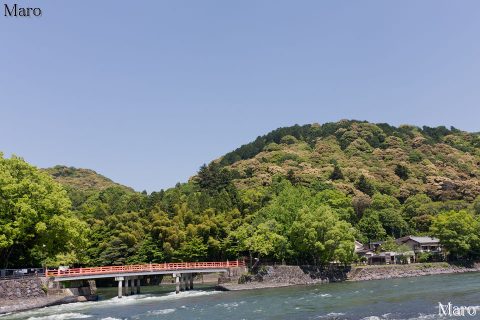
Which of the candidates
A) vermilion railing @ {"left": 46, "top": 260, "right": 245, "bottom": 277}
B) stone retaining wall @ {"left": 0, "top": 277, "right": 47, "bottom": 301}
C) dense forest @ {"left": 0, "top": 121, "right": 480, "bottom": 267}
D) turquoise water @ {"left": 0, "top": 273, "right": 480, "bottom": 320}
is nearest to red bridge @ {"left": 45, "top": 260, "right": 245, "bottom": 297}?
vermilion railing @ {"left": 46, "top": 260, "right": 245, "bottom": 277}

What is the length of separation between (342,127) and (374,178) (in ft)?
193

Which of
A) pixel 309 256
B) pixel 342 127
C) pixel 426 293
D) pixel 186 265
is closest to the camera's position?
pixel 426 293

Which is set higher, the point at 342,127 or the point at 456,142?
the point at 342,127

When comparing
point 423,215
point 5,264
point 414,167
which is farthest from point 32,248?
point 414,167

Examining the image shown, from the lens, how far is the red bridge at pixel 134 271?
149ft

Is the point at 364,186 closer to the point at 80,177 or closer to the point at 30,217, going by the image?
the point at 30,217

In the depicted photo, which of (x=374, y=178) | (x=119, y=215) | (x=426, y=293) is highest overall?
(x=374, y=178)

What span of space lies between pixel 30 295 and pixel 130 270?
39.1 feet

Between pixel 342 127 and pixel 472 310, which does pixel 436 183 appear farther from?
pixel 472 310

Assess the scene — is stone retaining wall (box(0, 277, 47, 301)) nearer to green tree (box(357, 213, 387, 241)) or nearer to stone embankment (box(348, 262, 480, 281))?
stone embankment (box(348, 262, 480, 281))

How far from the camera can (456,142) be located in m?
162

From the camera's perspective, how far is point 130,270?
50.5m

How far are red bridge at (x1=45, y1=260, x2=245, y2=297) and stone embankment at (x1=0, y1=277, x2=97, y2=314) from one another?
1.48m

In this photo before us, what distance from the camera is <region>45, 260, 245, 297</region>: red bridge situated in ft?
149
